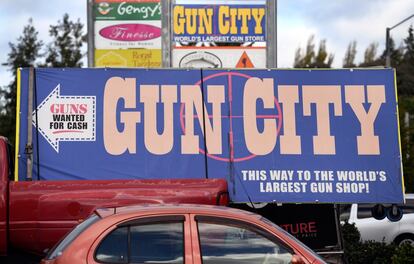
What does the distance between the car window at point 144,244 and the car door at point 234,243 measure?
14 cm

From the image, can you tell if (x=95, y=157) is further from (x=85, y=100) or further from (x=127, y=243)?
(x=127, y=243)

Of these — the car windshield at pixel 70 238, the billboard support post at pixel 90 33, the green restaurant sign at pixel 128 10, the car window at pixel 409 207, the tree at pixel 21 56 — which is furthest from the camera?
the tree at pixel 21 56

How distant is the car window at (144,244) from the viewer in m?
4.51

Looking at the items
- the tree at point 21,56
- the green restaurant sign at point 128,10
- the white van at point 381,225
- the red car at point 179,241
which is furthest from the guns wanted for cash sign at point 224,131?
the tree at point 21,56

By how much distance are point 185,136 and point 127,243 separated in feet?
11.1

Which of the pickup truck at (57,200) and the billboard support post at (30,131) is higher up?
the billboard support post at (30,131)

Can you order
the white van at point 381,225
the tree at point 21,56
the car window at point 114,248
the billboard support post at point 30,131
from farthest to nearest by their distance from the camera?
the tree at point 21,56 < the white van at point 381,225 < the billboard support post at point 30,131 < the car window at point 114,248

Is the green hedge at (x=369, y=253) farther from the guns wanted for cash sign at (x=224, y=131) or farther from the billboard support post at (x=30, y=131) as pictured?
the billboard support post at (x=30, y=131)

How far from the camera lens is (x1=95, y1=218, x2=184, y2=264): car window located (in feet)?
14.8

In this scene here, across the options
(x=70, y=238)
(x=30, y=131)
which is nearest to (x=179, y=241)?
(x=70, y=238)

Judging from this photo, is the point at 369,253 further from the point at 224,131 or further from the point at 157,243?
the point at 157,243

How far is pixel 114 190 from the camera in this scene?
6.90 m

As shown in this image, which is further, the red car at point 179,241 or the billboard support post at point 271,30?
the billboard support post at point 271,30

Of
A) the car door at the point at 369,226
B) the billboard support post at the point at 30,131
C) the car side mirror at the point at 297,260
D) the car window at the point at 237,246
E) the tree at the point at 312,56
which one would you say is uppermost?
the tree at the point at 312,56
